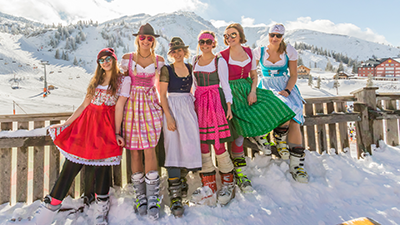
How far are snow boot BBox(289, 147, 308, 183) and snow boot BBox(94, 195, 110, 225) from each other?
2.24 meters

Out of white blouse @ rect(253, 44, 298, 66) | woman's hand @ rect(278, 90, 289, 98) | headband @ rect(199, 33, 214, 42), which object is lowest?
woman's hand @ rect(278, 90, 289, 98)

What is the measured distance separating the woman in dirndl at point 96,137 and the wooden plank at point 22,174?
1.47 feet

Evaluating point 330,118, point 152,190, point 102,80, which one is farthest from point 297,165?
point 102,80

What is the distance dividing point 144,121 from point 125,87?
0.41m

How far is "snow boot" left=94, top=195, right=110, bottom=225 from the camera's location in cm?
202

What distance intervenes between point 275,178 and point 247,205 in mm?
586

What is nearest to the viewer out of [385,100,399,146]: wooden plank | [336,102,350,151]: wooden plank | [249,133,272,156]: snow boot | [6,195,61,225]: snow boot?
[6,195,61,225]: snow boot

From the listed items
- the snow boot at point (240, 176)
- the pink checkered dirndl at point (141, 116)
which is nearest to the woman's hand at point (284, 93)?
the snow boot at point (240, 176)

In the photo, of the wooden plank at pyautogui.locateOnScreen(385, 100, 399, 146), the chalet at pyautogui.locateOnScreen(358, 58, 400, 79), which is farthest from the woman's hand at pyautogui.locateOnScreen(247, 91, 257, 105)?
the chalet at pyautogui.locateOnScreen(358, 58, 400, 79)

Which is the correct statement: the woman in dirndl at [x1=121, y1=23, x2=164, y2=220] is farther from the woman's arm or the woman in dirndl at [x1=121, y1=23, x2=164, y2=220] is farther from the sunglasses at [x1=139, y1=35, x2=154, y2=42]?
the woman's arm

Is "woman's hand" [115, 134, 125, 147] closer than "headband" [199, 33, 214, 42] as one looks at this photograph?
Yes

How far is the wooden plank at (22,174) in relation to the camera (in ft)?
8.07

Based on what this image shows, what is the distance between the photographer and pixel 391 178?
272cm

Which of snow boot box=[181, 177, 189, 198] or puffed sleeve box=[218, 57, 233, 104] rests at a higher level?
puffed sleeve box=[218, 57, 233, 104]
